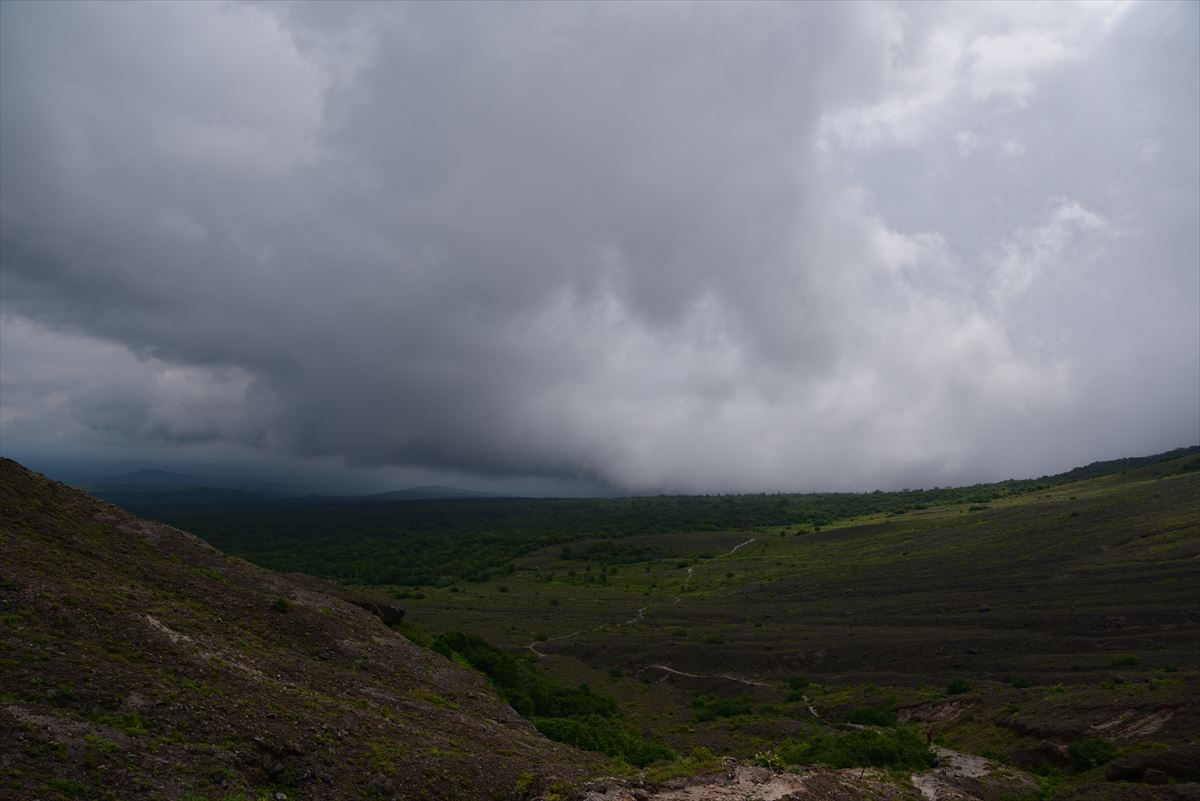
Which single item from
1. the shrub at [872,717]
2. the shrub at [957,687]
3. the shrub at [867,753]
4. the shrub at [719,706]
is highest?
the shrub at [867,753]

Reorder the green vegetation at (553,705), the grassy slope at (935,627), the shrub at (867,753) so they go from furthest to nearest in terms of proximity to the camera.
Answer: the grassy slope at (935,627), the green vegetation at (553,705), the shrub at (867,753)

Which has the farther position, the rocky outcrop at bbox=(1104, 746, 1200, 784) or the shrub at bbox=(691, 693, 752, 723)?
the shrub at bbox=(691, 693, 752, 723)

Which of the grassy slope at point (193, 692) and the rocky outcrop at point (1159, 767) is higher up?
the grassy slope at point (193, 692)

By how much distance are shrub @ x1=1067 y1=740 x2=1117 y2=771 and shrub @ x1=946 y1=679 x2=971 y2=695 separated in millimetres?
16507

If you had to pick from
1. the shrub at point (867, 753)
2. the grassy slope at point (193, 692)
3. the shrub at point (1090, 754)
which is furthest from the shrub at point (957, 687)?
the grassy slope at point (193, 692)

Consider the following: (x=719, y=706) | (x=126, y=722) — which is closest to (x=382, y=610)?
(x=719, y=706)

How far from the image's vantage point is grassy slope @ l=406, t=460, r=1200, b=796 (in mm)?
30797

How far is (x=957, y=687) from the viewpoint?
39.8 m

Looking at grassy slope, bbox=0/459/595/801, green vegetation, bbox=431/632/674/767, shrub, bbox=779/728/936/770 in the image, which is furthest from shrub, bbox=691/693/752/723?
grassy slope, bbox=0/459/595/801

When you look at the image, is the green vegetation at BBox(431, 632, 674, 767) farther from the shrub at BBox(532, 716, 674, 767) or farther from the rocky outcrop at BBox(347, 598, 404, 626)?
the rocky outcrop at BBox(347, 598, 404, 626)

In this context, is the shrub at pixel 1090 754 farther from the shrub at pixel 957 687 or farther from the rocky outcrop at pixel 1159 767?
the shrub at pixel 957 687

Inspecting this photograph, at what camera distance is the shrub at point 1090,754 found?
74.1ft

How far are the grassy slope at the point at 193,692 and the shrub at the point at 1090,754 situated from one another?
18.2m

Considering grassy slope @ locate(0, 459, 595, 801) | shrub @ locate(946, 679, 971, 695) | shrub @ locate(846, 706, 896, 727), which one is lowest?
shrub @ locate(846, 706, 896, 727)
